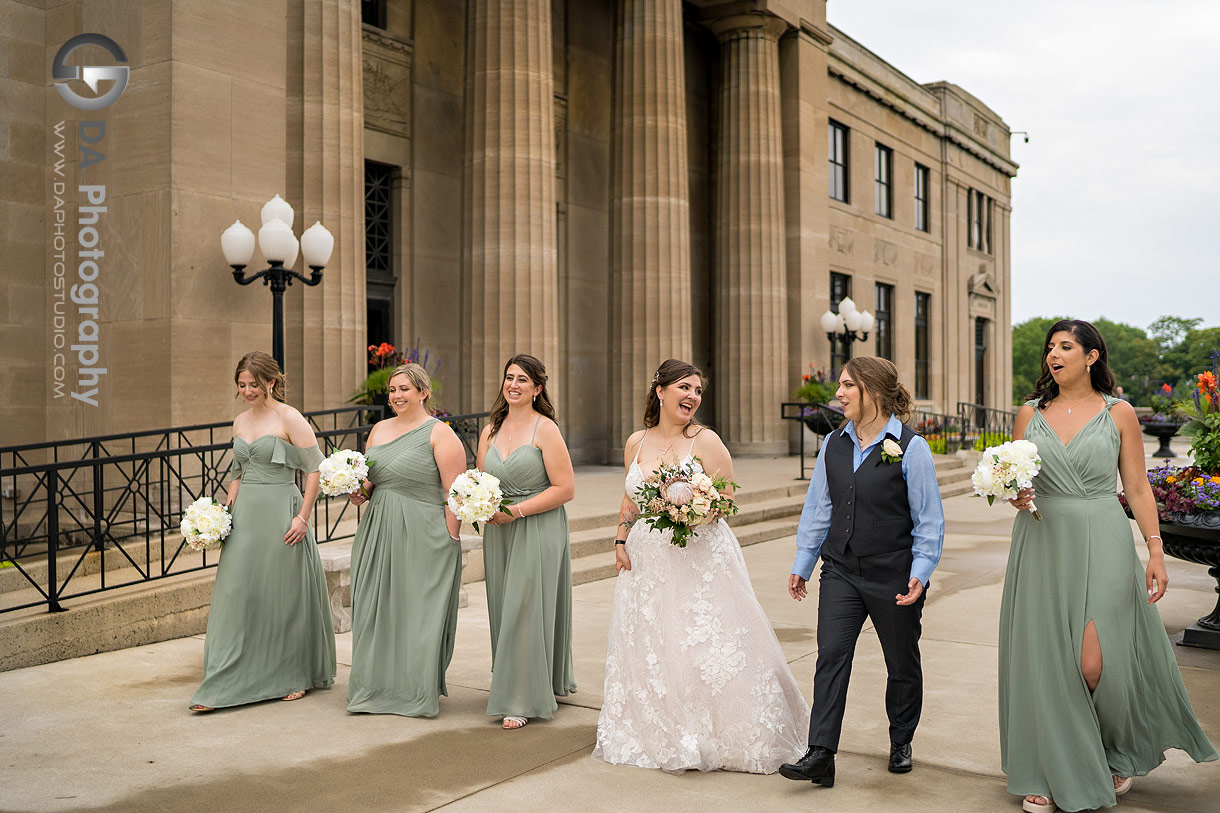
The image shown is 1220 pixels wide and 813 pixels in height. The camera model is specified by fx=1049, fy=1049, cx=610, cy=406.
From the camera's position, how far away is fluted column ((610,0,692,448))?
2045 cm

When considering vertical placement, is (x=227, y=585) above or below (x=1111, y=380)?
below

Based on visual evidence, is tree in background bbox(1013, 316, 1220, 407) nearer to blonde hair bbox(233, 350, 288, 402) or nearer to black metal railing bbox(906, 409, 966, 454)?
black metal railing bbox(906, 409, 966, 454)

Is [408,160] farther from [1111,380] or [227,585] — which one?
[1111,380]

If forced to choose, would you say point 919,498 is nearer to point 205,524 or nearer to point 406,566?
point 406,566

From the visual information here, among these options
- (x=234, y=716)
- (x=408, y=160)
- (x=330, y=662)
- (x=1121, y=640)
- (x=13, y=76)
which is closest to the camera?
(x=1121, y=640)

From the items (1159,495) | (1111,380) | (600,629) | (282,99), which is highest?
(282,99)

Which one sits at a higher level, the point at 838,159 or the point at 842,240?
the point at 838,159

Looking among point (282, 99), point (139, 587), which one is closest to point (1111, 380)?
point (139, 587)

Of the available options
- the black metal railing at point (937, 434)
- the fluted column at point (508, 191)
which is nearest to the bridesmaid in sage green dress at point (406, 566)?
the fluted column at point (508, 191)

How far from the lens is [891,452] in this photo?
4.89 metres

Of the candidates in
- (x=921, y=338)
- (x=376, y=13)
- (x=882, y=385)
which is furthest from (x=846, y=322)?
(x=882, y=385)

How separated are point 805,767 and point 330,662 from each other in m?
3.54

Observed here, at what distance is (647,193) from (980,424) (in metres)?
20.9

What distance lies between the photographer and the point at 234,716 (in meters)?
6.38
